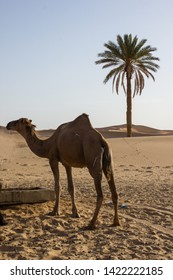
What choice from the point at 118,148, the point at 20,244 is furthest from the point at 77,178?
the point at 118,148

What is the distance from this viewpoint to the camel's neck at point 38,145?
10.1 meters

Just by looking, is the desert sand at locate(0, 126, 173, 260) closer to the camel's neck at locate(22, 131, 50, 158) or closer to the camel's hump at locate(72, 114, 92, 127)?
the camel's neck at locate(22, 131, 50, 158)

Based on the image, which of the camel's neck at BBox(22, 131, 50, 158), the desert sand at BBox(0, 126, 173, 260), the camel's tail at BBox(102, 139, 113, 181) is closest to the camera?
the desert sand at BBox(0, 126, 173, 260)

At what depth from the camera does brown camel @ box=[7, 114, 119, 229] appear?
8453 millimetres

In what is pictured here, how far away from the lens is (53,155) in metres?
9.75

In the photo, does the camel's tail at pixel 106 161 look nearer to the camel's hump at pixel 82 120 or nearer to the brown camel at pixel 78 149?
the brown camel at pixel 78 149

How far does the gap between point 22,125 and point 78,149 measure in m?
2.06

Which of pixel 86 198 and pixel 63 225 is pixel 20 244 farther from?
pixel 86 198

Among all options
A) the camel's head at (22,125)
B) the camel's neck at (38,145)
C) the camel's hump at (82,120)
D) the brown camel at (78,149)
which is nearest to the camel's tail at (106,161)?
the brown camel at (78,149)

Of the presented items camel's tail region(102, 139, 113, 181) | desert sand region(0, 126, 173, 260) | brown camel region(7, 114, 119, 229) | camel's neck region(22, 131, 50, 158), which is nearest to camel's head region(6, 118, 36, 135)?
brown camel region(7, 114, 119, 229)

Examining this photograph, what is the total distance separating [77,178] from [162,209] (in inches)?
300

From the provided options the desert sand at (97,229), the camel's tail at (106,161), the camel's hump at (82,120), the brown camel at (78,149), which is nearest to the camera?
the desert sand at (97,229)

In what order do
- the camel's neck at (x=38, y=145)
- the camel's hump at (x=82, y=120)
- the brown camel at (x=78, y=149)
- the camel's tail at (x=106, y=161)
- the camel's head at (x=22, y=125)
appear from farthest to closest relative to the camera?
the camel's head at (x=22, y=125)
the camel's neck at (x=38, y=145)
the camel's hump at (x=82, y=120)
the camel's tail at (x=106, y=161)
the brown camel at (x=78, y=149)

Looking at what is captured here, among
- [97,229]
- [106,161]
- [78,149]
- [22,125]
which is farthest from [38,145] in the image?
[97,229]
